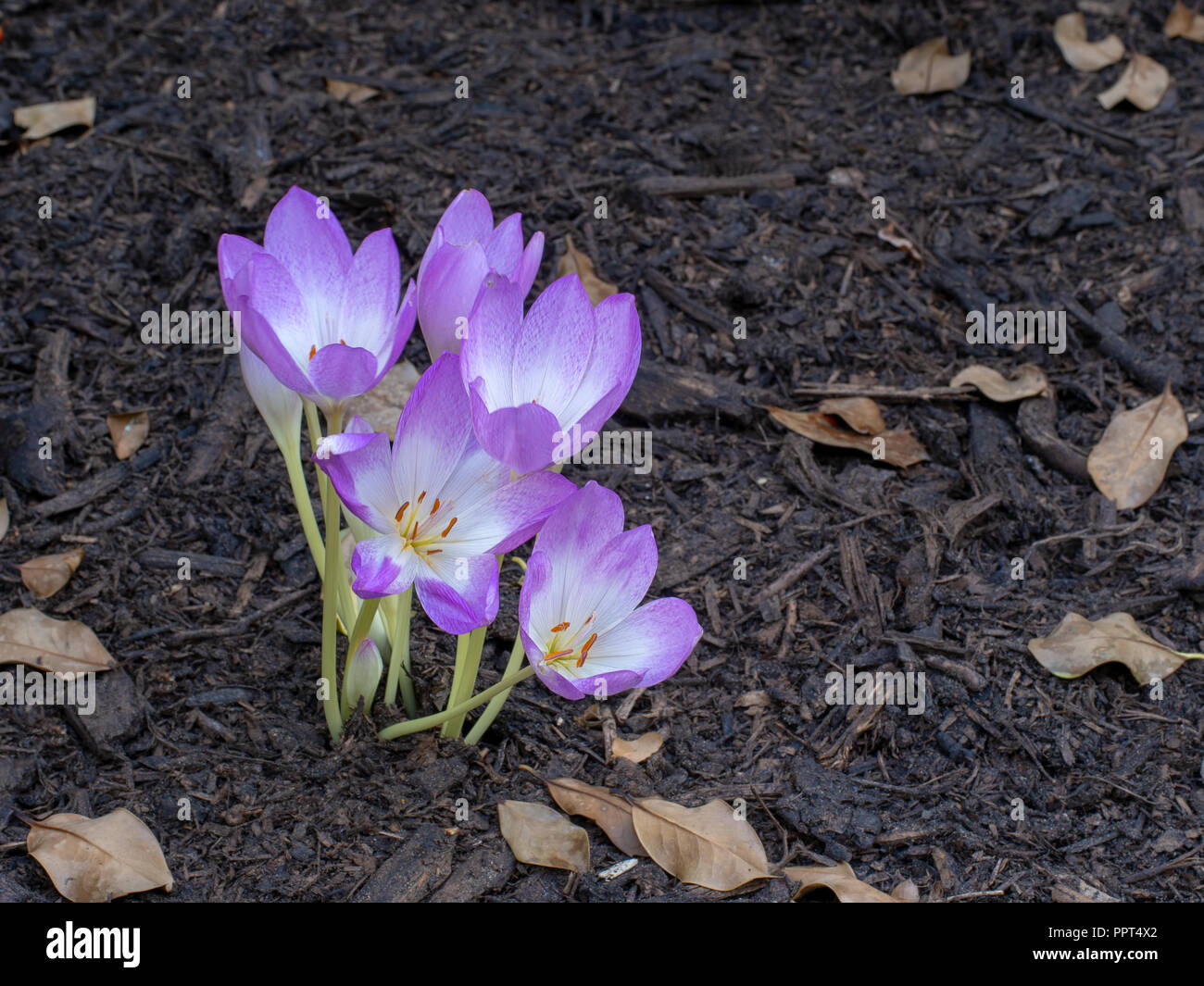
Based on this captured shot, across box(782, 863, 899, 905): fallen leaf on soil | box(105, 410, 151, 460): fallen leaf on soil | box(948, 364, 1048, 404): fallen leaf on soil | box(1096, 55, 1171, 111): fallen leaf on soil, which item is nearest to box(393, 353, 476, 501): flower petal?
box(782, 863, 899, 905): fallen leaf on soil

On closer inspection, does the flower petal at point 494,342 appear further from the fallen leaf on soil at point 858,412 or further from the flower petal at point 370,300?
the fallen leaf on soil at point 858,412

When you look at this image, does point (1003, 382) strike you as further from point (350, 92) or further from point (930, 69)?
point (350, 92)

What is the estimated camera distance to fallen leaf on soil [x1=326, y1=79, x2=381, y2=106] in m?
4.21

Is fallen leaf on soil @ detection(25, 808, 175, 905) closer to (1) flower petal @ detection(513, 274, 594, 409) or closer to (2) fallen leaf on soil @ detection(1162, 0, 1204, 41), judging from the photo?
(1) flower petal @ detection(513, 274, 594, 409)

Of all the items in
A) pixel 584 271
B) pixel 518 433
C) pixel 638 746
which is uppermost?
pixel 518 433

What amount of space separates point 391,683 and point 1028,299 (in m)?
2.34

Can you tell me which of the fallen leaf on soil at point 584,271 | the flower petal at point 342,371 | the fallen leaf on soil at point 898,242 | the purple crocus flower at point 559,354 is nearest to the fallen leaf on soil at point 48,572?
the flower petal at point 342,371

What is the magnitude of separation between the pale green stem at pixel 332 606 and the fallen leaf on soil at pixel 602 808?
441mm

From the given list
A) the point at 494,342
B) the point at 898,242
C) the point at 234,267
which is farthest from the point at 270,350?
the point at 898,242

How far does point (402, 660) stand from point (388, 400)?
1.03m

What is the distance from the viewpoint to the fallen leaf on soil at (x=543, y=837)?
219 centimetres

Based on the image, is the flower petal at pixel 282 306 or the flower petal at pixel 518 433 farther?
the flower petal at pixel 282 306

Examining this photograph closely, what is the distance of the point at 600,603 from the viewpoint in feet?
6.59

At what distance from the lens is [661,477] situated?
10.2 feet
